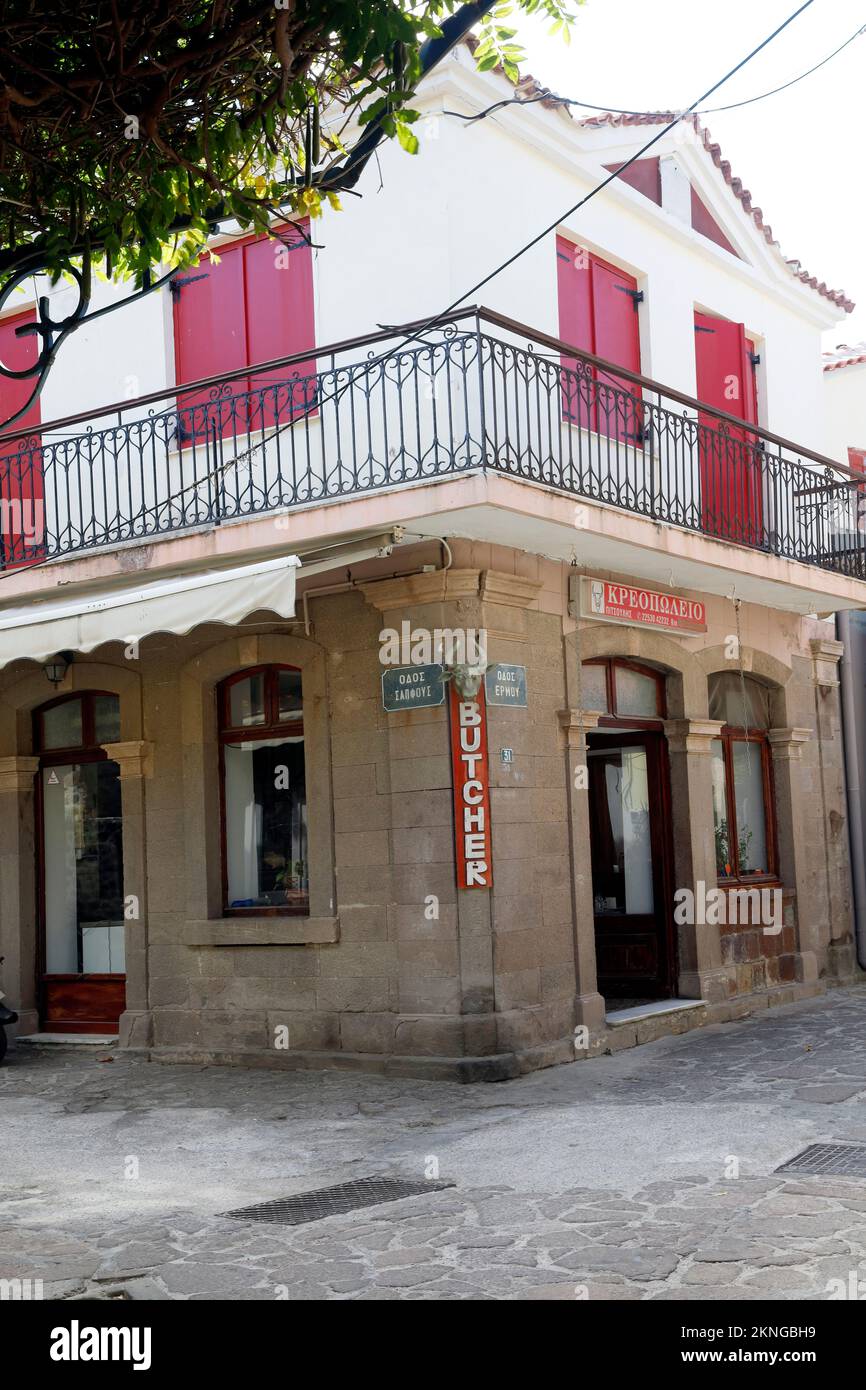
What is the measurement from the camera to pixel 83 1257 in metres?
6.16

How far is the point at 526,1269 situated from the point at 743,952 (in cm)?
827

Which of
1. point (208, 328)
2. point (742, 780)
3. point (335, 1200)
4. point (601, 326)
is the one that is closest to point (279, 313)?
point (208, 328)

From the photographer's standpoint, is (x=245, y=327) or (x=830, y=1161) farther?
(x=245, y=327)

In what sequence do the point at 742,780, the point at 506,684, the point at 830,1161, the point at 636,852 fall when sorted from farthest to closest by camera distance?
the point at 742,780, the point at 636,852, the point at 506,684, the point at 830,1161

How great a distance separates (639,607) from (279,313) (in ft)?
12.3

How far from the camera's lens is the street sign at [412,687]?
10.4 m

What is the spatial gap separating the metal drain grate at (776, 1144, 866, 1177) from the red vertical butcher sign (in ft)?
10.8

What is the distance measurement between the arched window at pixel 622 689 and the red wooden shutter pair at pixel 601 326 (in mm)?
1905

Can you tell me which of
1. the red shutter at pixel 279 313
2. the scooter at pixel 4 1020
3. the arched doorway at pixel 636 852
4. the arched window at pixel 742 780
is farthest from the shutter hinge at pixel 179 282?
the scooter at pixel 4 1020

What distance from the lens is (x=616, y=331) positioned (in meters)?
12.5

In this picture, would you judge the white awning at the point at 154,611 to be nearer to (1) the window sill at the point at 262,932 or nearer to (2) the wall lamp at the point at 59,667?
(2) the wall lamp at the point at 59,667

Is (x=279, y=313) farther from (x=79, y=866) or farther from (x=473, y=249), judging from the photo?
(x=79, y=866)
